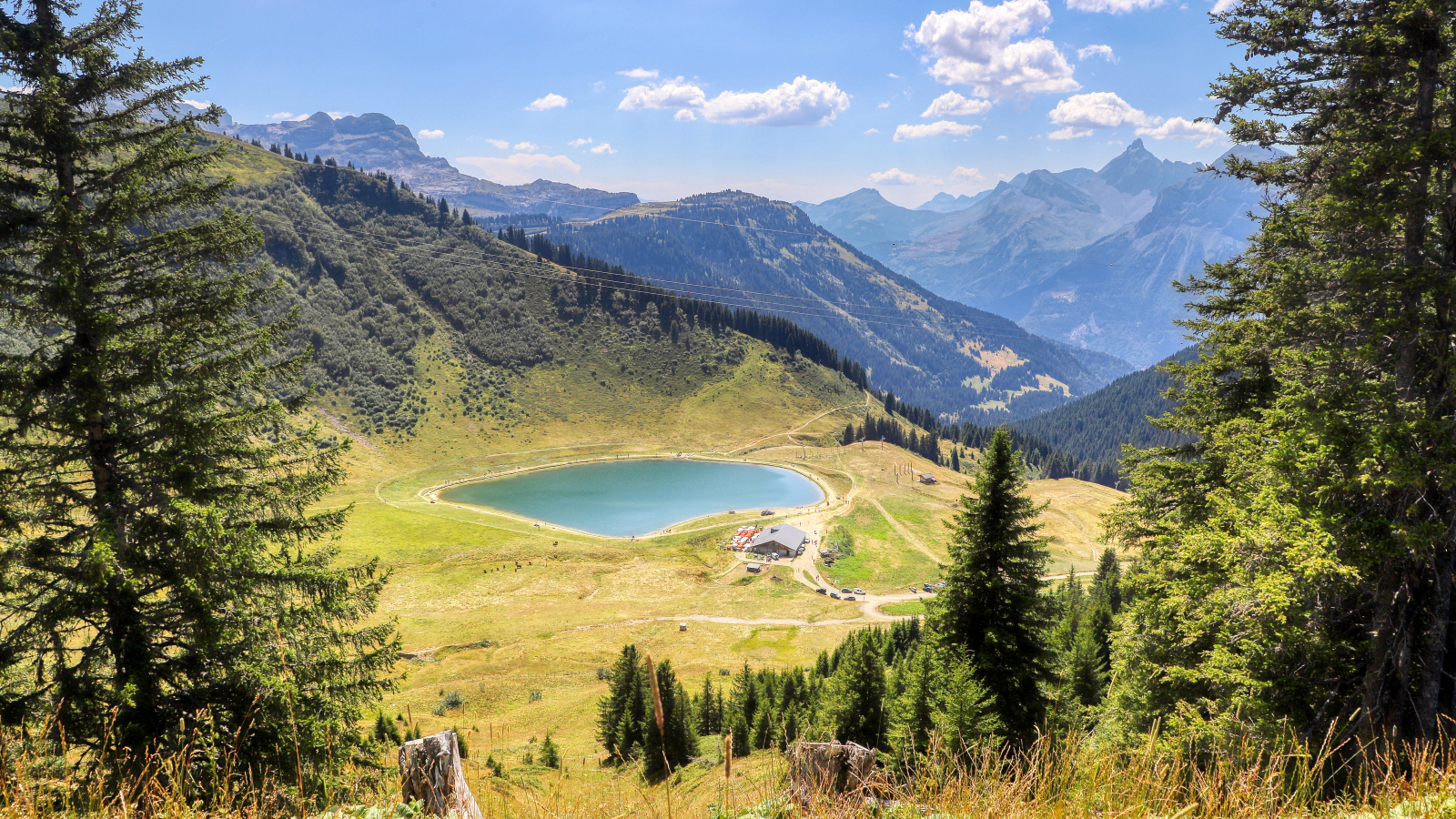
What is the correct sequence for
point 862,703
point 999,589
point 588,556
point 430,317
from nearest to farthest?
point 999,589 < point 862,703 < point 588,556 < point 430,317

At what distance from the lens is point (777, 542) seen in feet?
278

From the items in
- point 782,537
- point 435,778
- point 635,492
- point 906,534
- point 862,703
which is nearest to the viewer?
point 435,778

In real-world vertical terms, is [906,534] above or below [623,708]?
below

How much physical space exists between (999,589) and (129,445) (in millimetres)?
18237

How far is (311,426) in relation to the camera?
39.9ft

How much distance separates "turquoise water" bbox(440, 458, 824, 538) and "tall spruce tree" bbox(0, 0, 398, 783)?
83216 mm

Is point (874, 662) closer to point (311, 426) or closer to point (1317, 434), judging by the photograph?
point (1317, 434)

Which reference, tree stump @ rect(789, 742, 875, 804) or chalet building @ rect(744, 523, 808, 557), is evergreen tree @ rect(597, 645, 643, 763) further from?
chalet building @ rect(744, 523, 808, 557)

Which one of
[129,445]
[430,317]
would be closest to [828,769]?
[129,445]

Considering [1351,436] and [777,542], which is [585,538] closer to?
[777,542]

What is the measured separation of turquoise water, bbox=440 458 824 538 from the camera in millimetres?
101438

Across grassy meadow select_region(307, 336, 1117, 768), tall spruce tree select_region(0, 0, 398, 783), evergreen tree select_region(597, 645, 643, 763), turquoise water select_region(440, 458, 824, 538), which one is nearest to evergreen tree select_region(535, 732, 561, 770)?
grassy meadow select_region(307, 336, 1117, 768)

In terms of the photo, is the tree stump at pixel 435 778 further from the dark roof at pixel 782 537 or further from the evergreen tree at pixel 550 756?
the dark roof at pixel 782 537

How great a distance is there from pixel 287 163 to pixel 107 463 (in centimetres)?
23549
